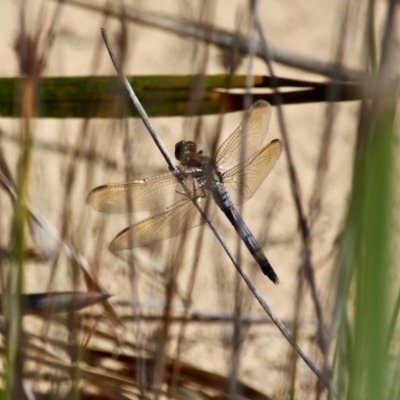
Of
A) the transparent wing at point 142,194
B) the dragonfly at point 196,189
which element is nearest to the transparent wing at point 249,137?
the dragonfly at point 196,189

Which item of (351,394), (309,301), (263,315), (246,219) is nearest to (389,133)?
(351,394)

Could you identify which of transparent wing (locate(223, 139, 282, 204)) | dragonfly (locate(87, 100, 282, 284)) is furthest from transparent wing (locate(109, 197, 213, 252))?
transparent wing (locate(223, 139, 282, 204))

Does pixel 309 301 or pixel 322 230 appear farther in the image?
pixel 322 230

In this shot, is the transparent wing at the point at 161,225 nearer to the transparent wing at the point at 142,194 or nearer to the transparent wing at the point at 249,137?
the transparent wing at the point at 142,194

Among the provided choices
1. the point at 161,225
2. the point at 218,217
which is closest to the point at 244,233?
the point at 161,225

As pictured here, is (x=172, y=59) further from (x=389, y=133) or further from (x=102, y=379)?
(x=389, y=133)

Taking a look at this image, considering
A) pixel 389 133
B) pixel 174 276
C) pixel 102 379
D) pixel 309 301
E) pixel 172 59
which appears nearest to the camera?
pixel 389 133

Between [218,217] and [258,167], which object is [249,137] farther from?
[218,217]
